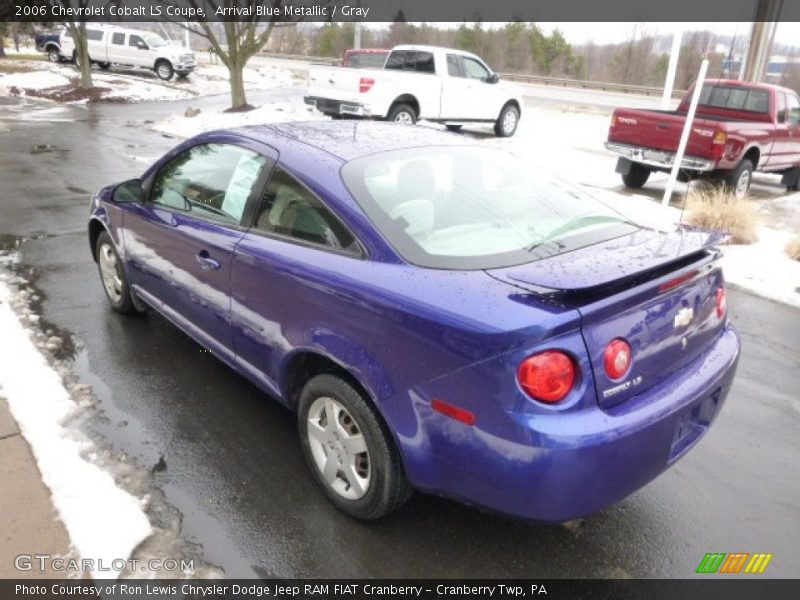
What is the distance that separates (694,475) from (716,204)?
559 centimetres

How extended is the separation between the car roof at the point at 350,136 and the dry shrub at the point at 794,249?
510 centimetres

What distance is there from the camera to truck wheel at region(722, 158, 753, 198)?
9.60m

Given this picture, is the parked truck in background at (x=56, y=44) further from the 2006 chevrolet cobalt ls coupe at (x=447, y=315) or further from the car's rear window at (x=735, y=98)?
the 2006 chevrolet cobalt ls coupe at (x=447, y=315)

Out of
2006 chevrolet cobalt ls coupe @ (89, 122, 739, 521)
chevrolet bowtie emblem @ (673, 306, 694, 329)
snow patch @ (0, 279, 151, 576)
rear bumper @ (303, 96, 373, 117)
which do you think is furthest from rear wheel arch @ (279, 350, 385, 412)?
rear bumper @ (303, 96, 373, 117)

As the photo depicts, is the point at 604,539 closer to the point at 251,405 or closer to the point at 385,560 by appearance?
the point at 385,560

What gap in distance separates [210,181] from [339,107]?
1036 centimetres

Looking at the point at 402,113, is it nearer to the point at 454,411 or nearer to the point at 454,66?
the point at 454,66

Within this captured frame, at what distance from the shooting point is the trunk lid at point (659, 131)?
916cm

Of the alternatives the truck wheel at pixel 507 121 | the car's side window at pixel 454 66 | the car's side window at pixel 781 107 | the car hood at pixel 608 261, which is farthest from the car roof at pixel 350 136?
the truck wheel at pixel 507 121

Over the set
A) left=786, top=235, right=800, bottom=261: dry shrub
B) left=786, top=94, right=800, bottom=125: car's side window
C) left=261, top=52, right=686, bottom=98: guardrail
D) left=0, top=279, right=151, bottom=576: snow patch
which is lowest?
left=0, top=279, right=151, bottom=576: snow patch

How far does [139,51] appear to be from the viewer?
3016 centimetres

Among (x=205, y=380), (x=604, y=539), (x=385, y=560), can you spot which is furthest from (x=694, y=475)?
(x=205, y=380)

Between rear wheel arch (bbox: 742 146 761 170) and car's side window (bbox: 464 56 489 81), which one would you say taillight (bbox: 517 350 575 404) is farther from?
car's side window (bbox: 464 56 489 81)

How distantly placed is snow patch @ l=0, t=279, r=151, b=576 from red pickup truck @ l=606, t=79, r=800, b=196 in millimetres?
8154
